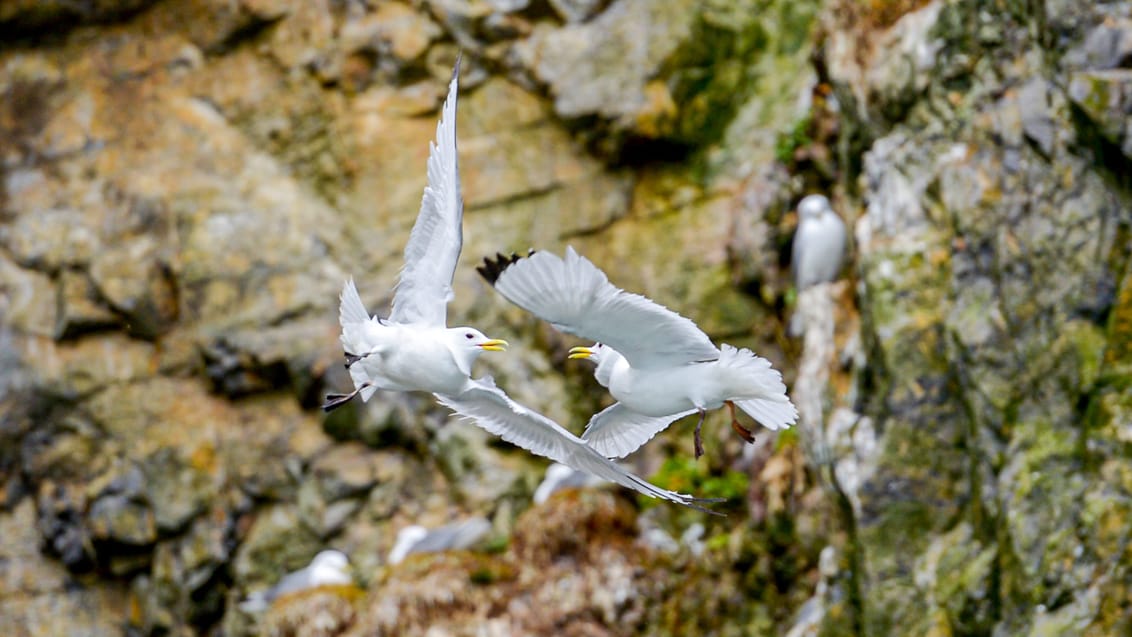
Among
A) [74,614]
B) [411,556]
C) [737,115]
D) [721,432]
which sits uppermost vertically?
[737,115]

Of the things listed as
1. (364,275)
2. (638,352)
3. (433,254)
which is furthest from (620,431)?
(364,275)

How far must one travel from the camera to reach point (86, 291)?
9242 mm

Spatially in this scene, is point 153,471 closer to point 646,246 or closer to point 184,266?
point 184,266

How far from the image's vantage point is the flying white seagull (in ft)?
13.1

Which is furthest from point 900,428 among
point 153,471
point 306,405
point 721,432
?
point 153,471

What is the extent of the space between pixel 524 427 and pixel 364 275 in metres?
5.22

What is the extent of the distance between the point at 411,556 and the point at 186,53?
13.6ft

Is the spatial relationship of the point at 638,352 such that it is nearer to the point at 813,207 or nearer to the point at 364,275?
the point at 813,207

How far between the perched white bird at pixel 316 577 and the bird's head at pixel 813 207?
11.5 feet

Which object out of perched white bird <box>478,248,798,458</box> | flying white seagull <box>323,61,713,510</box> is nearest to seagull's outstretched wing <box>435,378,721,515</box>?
flying white seagull <box>323,61,713,510</box>

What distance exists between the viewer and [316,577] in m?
8.00

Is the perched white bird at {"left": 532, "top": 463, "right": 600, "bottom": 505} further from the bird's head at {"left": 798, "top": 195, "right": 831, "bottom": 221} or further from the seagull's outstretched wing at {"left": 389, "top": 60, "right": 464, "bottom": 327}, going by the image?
the seagull's outstretched wing at {"left": 389, "top": 60, "right": 464, "bottom": 327}

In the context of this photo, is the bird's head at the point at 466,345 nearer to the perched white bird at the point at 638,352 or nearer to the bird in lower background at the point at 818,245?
the perched white bird at the point at 638,352

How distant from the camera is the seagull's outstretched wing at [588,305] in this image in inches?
135
